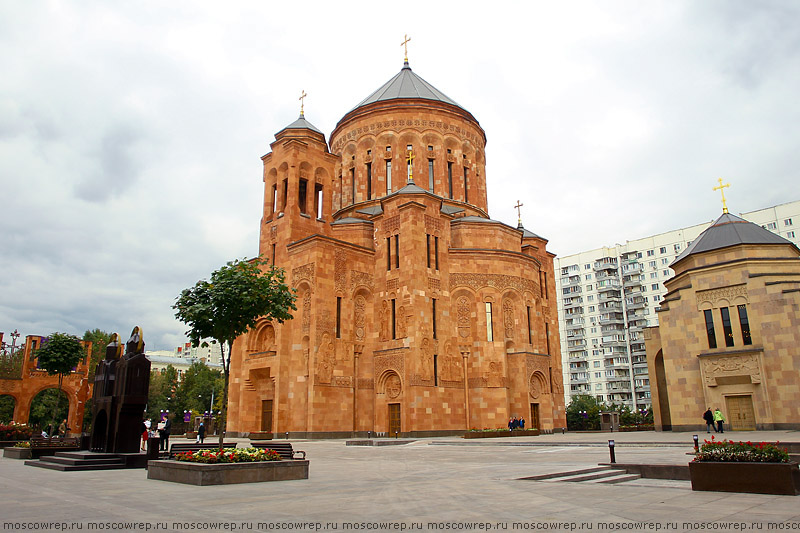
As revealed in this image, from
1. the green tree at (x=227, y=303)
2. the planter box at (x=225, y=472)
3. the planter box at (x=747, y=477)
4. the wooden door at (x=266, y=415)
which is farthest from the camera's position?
the wooden door at (x=266, y=415)

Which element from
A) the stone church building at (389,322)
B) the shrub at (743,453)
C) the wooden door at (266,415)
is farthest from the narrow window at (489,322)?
the shrub at (743,453)

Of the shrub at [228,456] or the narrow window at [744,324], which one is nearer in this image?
the shrub at [228,456]

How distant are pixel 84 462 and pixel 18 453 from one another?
577 centimetres

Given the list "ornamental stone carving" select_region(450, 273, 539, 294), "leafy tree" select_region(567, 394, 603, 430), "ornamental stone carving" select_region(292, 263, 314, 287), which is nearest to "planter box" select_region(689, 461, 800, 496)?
"ornamental stone carving" select_region(292, 263, 314, 287)

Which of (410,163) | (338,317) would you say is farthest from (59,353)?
(410,163)

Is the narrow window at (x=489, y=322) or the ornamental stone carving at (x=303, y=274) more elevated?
the ornamental stone carving at (x=303, y=274)

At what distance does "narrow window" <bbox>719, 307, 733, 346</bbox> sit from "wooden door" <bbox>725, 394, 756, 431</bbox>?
2.66 meters

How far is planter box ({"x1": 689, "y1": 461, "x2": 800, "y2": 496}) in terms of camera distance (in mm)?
8344

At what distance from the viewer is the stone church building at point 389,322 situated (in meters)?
29.5

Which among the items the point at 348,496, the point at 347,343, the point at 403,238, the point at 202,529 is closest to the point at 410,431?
the point at 347,343

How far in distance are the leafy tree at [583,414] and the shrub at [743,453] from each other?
1524 inches

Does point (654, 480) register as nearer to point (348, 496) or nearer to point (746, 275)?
point (348, 496)

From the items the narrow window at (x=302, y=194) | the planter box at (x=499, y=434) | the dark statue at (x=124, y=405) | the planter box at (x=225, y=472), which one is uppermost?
the narrow window at (x=302, y=194)

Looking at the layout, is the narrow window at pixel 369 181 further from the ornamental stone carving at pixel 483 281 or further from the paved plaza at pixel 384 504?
the paved plaza at pixel 384 504
